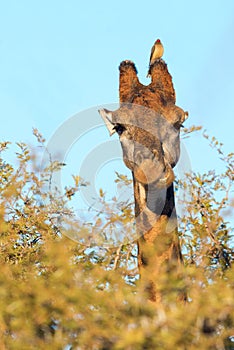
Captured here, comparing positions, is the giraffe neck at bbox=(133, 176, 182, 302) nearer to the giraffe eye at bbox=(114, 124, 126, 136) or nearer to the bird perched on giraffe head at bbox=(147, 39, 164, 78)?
the giraffe eye at bbox=(114, 124, 126, 136)

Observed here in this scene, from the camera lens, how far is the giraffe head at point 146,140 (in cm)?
1156

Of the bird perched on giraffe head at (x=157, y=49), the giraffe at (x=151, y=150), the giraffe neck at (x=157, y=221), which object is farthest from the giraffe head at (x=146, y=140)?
the bird perched on giraffe head at (x=157, y=49)

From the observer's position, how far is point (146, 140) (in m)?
12.1

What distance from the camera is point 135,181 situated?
12.1 meters

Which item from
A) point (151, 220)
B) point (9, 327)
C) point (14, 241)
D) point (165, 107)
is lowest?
point (9, 327)

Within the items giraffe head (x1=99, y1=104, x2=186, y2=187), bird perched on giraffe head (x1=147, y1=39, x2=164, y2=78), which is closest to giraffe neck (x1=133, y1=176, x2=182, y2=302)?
giraffe head (x1=99, y1=104, x2=186, y2=187)

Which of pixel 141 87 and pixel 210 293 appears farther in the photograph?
pixel 141 87

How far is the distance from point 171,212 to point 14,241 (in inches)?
170

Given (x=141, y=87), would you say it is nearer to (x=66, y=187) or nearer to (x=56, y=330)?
(x=66, y=187)

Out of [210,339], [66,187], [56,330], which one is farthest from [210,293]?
[66,187]

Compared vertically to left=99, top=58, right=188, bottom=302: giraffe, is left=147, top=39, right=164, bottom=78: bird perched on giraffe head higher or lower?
higher

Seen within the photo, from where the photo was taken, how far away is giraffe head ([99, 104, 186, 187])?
11.6 meters

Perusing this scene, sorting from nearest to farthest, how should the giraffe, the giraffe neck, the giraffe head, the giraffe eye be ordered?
the giraffe head
the giraffe
the giraffe neck
the giraffe eye

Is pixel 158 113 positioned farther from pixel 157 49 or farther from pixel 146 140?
pixel 157 49
